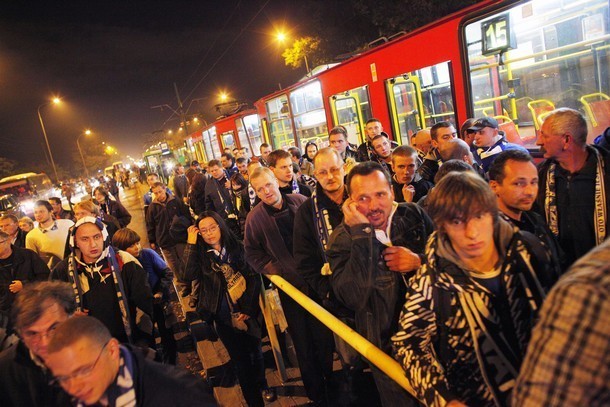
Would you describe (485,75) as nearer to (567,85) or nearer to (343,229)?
(567,85)

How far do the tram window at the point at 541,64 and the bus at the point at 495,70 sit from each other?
13 mm

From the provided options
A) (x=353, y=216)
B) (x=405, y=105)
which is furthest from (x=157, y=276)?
(x=405, y=105)

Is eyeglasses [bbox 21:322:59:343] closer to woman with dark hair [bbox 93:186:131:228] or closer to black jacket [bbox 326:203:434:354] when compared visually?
black jacket [bbox 326:203:434:354]

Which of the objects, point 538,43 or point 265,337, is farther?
point 538,43

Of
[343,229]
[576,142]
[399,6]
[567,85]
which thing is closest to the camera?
[343,229]

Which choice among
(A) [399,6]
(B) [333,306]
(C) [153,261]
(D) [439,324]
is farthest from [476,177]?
(A) [399,6]

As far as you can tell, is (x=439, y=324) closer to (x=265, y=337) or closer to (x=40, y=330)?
(x=40, y=330)

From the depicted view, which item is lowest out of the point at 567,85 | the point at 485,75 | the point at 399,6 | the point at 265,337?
the point at 265,337

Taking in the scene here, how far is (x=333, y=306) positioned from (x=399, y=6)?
1918cm

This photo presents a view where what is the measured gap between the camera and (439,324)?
1532mm

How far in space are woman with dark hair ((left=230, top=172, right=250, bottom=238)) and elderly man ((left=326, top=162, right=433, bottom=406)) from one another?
3603 millimetres

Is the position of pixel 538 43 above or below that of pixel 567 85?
above

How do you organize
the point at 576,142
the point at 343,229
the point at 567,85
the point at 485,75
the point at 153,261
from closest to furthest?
the point at 343,229, the point at 576,142, the point at 153,261, the point at 567,85, the point at 485,75

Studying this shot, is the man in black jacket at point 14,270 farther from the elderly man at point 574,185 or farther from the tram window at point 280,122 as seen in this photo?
the tram window at point 280,122
